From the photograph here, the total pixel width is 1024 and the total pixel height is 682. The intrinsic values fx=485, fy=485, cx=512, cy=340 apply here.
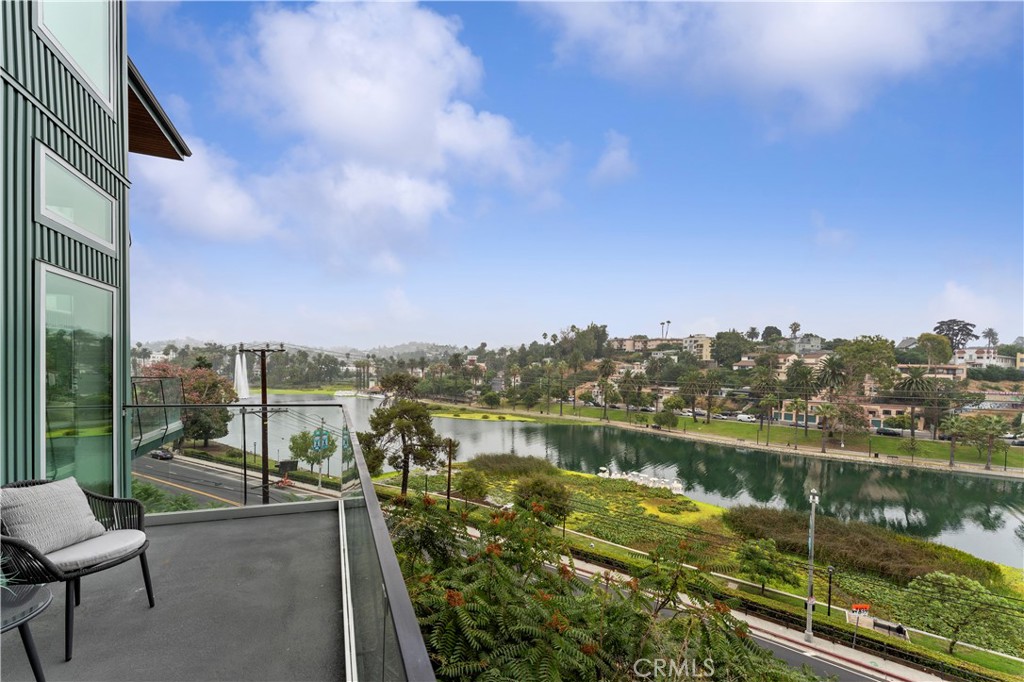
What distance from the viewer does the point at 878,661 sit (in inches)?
556

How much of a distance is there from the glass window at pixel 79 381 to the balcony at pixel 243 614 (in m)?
0.80

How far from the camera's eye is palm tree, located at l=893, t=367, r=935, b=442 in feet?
173

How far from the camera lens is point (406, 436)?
3128cm

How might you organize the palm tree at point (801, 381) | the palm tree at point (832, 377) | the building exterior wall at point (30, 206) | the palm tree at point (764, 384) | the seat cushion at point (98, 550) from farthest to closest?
1. the palm tree at point (764, 384)
2. the palm tree at point (832, 377)
3. the palm tree at point (801, 381)
4. the building exterior wall at point (30, 206)
5. the seat cushion at point (98, 550)

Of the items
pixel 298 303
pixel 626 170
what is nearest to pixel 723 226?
pixel 626 170

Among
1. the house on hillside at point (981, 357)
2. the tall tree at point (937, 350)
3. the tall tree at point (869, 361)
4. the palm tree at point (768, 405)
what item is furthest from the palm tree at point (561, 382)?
the house on hillside at point (981, 357)

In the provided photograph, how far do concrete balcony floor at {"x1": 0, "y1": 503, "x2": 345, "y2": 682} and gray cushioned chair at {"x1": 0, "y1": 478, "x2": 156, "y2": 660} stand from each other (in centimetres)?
14

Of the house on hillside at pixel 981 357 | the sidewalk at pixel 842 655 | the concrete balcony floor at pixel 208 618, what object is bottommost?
the sidewalk at pixel 842 655

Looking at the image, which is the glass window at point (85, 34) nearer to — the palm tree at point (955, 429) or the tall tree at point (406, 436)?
the tall tree at point (406, 436)

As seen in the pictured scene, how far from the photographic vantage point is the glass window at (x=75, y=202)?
3164 mm

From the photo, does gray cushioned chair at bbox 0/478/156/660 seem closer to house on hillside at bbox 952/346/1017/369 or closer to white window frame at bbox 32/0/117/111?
white window frame at bbox 32/0/117/111

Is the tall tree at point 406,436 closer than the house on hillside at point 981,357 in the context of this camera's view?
Yes

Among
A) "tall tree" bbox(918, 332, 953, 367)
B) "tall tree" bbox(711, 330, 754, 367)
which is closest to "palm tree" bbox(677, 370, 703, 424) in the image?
"tall tree" bbox(711, 330, 754, 367)

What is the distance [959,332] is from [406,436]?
319 feet
